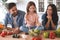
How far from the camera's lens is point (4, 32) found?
83.5 inches

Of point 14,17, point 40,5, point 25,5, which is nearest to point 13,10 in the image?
point 14,17

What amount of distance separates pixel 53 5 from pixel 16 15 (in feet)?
1.79

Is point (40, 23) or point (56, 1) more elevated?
point (56, 1)

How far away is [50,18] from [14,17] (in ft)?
1.67

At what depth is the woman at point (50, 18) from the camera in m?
2.50

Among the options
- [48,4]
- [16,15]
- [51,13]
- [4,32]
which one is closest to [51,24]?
[51,13]

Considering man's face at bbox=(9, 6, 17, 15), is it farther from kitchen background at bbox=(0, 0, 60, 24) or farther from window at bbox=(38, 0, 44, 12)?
window at bbox=(38, 0, 44, 12)

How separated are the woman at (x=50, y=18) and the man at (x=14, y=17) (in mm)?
333

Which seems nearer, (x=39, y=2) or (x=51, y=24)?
(x=51, y=24)

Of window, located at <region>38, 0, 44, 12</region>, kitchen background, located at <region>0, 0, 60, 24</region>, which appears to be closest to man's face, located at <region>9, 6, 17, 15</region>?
kitchen background, located at <region>0, 0, 60, 24</region>

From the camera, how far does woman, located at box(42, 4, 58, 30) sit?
250 cm

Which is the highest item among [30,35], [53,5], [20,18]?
[53,5]

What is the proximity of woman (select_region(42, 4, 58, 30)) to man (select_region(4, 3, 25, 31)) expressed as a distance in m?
0.33

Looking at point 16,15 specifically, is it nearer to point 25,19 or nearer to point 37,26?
point 25,19
